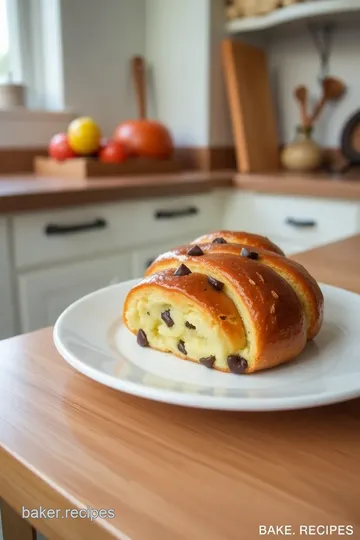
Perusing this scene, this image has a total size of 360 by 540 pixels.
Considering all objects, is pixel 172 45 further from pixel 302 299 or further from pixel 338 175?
pixel 302 299

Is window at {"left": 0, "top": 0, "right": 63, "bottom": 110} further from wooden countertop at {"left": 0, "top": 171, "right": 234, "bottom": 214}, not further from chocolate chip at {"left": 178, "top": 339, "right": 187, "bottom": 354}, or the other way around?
chocolate chip at {"left": 178, "top": 339, "right": 187, "bottom": 354}

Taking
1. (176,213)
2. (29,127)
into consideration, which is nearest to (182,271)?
(176,213)

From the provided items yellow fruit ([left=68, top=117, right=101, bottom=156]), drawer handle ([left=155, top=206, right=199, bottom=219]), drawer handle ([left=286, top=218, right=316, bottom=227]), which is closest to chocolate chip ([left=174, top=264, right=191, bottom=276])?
drawer handle ([left=155, top=206, right=199, bottom=219])

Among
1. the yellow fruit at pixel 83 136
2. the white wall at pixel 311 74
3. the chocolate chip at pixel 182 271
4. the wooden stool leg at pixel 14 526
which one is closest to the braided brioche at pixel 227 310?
the chocolate chip at pixel 182 271

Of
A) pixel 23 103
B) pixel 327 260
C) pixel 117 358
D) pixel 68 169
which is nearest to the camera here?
pixel 117 358

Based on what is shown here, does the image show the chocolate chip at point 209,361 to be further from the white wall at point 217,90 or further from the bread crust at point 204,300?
the white wall at point 217,90

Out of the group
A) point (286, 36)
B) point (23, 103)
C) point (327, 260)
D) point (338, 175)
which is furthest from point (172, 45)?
point (327, 260)
